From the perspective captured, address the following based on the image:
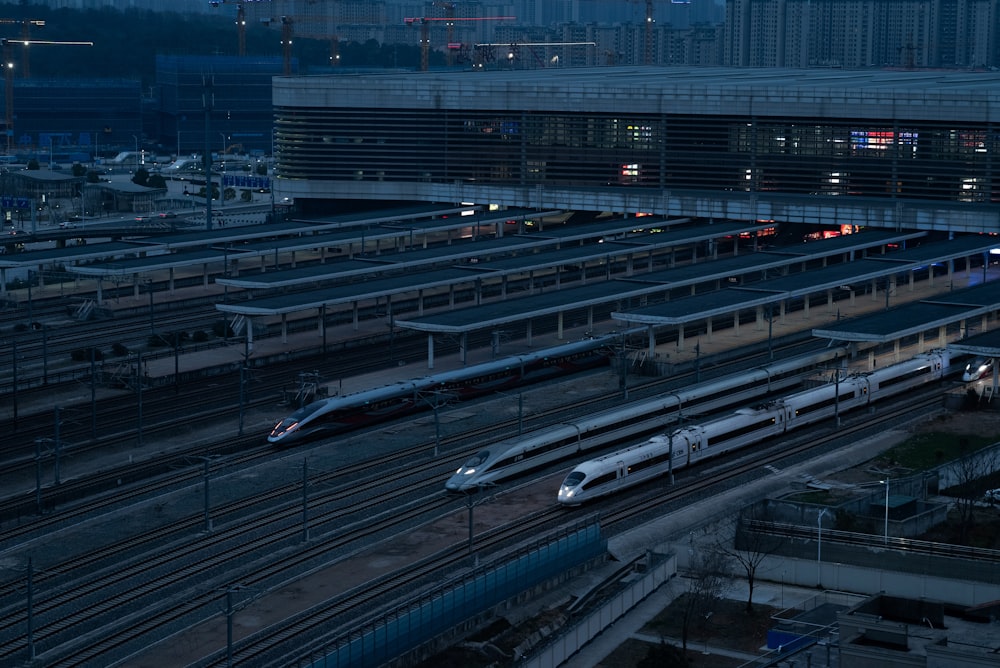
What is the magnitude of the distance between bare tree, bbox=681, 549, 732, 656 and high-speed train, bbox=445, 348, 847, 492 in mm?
8979

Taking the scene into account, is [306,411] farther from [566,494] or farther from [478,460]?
[566,494]

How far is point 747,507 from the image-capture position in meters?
45.4

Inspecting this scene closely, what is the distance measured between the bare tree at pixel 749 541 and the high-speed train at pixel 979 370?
19.2 metres

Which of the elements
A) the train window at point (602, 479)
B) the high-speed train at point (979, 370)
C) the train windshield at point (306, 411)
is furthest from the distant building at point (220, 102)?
the train window at point (602, 479)

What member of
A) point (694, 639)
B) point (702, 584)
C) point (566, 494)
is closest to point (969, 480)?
point (702, 584)

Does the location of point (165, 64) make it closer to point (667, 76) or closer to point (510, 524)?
point (667, 76)

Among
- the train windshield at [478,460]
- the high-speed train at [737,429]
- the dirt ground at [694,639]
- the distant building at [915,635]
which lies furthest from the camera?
the train windshield at [478,460]

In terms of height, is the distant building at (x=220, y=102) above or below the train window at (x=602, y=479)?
above

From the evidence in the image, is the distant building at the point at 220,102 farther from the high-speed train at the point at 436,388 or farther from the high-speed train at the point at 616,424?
the high-speed train at the point at 616,424

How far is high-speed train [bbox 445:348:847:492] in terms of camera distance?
48969 mm

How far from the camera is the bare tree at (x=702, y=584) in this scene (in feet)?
123

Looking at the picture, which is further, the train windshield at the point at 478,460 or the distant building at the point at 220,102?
the distant building at the point at 220,102

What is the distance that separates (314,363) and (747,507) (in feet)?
85.5

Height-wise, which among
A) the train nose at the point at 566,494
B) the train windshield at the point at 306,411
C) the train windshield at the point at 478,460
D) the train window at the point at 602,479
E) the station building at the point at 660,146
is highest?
the station building at the point at 660,146
